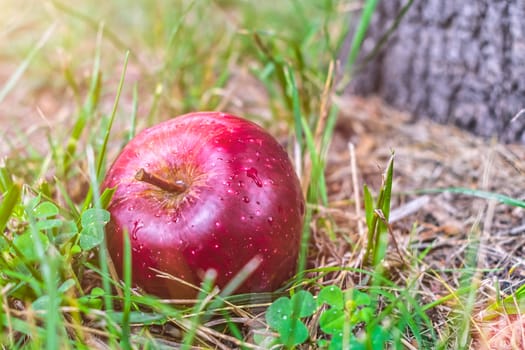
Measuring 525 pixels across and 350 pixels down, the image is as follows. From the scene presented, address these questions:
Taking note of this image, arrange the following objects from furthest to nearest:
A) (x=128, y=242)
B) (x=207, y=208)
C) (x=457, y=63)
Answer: (x=457, y=63) < (x=207, y=208) < (x=128, y=242)

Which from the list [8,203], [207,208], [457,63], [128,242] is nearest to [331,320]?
[207,208]

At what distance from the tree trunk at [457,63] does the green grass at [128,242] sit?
0.28 m

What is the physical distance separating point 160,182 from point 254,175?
0.24 m

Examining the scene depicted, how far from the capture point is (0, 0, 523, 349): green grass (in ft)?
4.18

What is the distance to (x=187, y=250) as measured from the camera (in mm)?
1353

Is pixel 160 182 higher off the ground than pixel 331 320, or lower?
higher

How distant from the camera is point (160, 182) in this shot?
139 centimetres

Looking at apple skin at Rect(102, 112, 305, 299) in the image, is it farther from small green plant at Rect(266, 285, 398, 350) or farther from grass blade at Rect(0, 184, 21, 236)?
grass blade at Rect(0, 184, 21, 236)

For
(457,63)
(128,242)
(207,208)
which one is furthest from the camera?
(457,63)

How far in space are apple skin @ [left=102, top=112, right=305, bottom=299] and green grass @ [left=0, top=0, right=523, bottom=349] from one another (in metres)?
0.05

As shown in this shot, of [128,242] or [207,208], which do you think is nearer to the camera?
[128,242]

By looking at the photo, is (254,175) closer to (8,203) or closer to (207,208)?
(207,208)

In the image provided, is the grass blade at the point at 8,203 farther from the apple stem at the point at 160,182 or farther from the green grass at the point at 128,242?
the apple stem at the point at 160,182

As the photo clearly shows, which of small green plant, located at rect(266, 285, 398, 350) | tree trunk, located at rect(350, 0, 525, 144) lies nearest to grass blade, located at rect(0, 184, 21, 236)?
small green plant, located at rect(266, 285, 398, 350)
